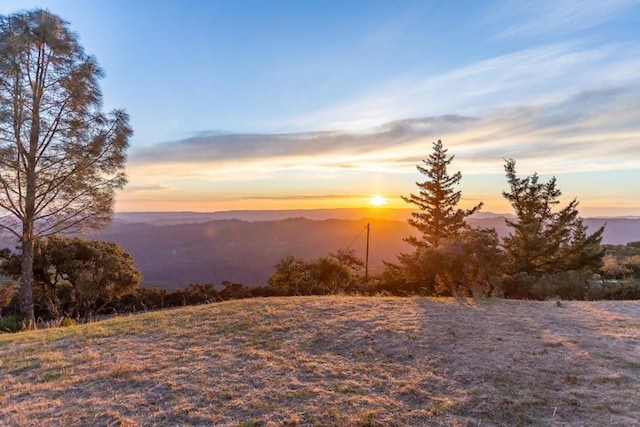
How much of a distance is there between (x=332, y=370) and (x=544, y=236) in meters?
18.2

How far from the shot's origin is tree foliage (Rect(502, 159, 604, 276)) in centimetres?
1783

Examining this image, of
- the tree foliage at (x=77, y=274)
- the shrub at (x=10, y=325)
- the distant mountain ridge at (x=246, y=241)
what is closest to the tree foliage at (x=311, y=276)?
the tree foliage at (x=77, y=274)

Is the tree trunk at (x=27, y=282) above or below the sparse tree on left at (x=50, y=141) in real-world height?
below

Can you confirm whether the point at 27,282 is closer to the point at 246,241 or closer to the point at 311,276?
the point at 311,276

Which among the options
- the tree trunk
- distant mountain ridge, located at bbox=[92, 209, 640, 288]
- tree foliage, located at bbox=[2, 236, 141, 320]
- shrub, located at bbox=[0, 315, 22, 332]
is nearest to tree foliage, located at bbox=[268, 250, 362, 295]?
tree foliage, located at bbox=[2, 236, 141, 320]

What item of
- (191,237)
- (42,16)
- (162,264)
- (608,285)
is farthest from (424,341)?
(191,237)

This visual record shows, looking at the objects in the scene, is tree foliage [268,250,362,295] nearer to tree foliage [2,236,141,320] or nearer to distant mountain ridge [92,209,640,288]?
tree foliage [2,236,141,320]

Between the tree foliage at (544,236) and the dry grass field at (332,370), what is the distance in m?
12.5

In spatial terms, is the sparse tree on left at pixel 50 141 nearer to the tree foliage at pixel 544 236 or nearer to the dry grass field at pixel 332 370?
the dry grass field at pixel 332 370

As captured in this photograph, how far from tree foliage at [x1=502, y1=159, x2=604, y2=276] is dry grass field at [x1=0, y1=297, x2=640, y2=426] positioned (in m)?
12.5

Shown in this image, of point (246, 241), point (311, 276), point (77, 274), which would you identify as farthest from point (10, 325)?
point (246, 241)

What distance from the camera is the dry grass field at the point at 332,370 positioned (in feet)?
9.87

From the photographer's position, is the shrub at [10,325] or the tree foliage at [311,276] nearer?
the shrub at [10,325]

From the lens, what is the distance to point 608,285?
1117 cm
